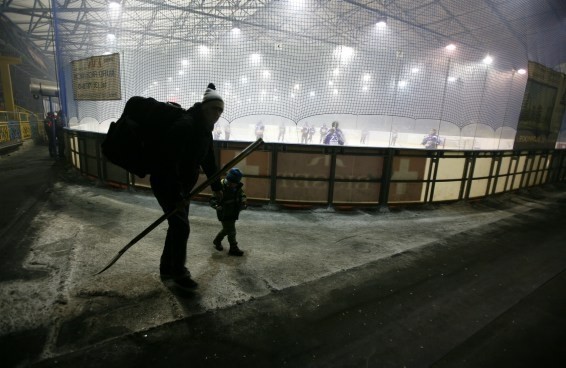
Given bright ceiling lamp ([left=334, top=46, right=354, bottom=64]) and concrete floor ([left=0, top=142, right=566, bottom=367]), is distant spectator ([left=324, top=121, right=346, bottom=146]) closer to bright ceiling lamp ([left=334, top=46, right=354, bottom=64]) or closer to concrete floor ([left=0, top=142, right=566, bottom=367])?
bright ceiling lamp ([left=334, top=46, right=354, bottom=64])

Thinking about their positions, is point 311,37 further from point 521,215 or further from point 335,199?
point 521,215

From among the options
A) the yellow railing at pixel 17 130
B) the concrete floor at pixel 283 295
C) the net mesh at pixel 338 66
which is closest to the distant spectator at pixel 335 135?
the net mesh at pixel 338 66

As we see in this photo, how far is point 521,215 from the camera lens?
263 inches

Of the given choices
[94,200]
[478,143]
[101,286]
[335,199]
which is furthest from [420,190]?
[94,200]

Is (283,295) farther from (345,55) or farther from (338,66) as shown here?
(345,55)

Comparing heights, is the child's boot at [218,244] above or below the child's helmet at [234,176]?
below

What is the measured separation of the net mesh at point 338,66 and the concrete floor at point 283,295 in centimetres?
306

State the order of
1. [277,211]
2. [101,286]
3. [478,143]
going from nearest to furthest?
[101,286] → [277,211] → [478,143]

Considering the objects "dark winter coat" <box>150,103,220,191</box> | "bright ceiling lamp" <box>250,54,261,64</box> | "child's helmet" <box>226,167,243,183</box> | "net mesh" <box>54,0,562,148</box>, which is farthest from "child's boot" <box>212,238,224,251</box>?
"bright ceiling lamp" <box>250,54,261,64</box>

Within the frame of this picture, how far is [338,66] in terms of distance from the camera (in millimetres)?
7305

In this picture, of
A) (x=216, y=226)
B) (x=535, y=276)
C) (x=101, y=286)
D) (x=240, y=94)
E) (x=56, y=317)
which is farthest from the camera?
(x=240, y=94)

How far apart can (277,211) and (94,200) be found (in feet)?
12.2

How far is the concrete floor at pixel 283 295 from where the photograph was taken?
7.39 ft

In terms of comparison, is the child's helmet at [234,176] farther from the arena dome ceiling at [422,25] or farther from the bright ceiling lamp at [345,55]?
the arena dome ceiling at [422,25]
